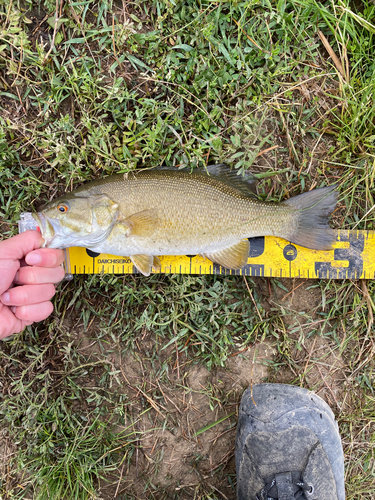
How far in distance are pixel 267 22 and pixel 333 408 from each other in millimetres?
3764

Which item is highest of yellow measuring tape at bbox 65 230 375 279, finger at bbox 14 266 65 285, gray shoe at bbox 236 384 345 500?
finger at bbox 14 266 65 285

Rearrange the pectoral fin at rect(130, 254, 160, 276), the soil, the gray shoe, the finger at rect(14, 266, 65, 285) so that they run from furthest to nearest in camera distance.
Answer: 1. the soil
2. the gray shoe
3. the pectoral fin at rect(130, 254, 160, 276)
4. the finger at rect(14, 266, 65, 285)

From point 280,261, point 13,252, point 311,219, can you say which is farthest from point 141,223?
point 311,219

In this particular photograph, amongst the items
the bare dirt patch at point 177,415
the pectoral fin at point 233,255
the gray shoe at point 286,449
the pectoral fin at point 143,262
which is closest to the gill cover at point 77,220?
the pectoral fin at point 143,262

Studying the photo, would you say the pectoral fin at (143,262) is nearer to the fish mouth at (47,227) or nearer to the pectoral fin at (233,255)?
the pectoral fin at (233,255)

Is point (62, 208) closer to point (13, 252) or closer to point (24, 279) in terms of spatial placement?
point (13, 252)

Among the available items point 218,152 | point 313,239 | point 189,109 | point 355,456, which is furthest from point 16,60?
point 355,456

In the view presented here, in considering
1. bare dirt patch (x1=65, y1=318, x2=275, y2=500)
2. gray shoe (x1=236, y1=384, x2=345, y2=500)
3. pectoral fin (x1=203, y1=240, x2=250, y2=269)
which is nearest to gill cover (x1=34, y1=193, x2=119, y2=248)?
pectoral fin (x1=203, y1=240, x2=250, y2=269)

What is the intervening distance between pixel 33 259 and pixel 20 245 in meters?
0.17

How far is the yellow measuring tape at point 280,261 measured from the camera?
311cm

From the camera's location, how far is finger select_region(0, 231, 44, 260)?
2.57m

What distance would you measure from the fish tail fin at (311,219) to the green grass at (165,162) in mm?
235

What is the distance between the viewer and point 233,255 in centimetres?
303

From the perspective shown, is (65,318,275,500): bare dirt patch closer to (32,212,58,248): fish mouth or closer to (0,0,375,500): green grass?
(0,0,375,500): green grass
